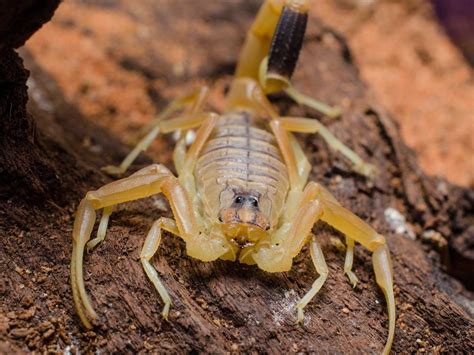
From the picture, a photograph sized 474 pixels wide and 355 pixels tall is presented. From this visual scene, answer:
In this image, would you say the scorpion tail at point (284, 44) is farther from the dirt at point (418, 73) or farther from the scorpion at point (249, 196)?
the dirt at point (418, 73)

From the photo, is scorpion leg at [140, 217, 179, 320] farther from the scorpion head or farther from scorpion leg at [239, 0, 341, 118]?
scorpion leg at [239, 0, 341, 118]

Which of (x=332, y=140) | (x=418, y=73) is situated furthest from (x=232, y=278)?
(x=418, y=73)

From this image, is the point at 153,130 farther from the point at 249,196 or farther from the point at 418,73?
the point at 418,73

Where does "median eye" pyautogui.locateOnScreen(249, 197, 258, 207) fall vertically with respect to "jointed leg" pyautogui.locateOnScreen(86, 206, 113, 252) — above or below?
above

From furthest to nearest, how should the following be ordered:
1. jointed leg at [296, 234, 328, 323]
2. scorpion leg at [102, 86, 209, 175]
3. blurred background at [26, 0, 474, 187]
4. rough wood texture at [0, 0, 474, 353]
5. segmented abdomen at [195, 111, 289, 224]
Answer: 1. blurred background at [26, 0, 474, 187]
2. scorpion leg at [102, 86, 209, 175]
3. segmented abdomen at [195, 111, 289, 224]
4. jointed leg at [296, 234, 328, 323]
5. rough wood texture at [0, 0, 474, 353]

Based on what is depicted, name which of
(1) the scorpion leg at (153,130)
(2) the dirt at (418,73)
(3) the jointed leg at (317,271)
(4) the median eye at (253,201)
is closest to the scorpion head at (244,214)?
(4) the median eye at (253,201)

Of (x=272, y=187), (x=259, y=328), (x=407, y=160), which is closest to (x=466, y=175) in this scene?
(x=407, y=160)

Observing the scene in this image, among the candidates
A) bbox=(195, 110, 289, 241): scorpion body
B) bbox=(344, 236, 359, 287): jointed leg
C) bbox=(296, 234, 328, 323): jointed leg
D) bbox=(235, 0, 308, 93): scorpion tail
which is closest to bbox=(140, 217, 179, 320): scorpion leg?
bbox=(195, 110, 289, 241): scorpion body
